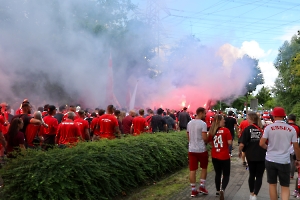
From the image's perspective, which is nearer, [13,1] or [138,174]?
[138,174]

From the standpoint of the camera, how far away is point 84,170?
543 centimetres

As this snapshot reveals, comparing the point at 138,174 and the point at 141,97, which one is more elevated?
the point at 141,97

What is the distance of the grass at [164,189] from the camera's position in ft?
22.7

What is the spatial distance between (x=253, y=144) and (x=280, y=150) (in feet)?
2.79

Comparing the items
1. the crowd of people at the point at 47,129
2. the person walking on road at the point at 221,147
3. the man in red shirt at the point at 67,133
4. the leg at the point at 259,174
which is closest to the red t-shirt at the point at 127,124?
the crowd of people at the point at 47,129

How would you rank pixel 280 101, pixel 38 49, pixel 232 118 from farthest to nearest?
pixel 280 101 → pixel 38 49 → pixel 232 118

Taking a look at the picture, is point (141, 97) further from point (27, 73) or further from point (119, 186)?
point (119, 186)

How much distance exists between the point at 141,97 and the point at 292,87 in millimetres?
24549

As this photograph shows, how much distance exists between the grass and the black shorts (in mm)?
2238

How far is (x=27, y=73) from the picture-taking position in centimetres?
1788

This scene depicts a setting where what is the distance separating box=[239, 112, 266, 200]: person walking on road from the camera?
620 cm

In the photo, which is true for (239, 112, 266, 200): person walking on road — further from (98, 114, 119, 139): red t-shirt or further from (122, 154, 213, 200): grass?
(98, 114, 119, 139): red t-shirt

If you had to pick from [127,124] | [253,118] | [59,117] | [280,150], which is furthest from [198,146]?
[127,124]

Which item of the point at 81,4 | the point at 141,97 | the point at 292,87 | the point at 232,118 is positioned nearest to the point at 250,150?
the point at 232,118
